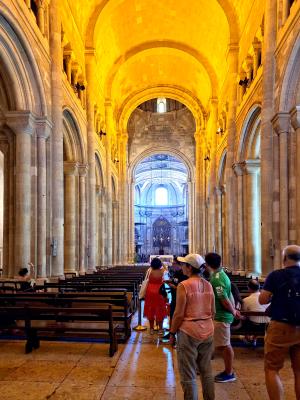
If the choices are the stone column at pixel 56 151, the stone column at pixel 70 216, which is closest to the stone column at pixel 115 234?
the stone column at pixel 70 216

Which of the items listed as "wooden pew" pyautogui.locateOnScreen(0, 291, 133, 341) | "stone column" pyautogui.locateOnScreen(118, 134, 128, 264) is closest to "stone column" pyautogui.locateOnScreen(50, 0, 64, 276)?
"wooden pew" pyautogui.locateOnScreen(0, 291, 133, 341)

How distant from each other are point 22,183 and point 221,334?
9.96 meters

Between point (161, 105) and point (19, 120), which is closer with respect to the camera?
point (19, 120)

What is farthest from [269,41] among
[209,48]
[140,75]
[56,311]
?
[140,75]

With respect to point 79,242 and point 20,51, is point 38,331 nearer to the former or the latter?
point 20,51

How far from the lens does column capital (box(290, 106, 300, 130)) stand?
510 inches

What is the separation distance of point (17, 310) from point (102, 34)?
894 inches

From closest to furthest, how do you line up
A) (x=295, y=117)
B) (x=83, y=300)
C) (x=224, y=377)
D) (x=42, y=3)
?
1. (x=224, y=377)
2. (x=83, y=300)
3. (x=295, y=117)
4. (x=42, y=3)

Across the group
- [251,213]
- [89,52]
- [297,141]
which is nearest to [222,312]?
[297,141]

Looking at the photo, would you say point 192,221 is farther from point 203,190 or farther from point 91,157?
point 91,157

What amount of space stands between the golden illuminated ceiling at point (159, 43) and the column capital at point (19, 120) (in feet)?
28.5

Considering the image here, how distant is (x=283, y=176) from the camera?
1390 centimetres

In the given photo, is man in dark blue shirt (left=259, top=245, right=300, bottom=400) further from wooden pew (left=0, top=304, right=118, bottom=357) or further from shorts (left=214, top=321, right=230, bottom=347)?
wooden pew (left=0, top=304, right=118, bottom=357)

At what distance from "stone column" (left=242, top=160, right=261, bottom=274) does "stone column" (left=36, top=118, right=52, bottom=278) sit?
10.3 m
